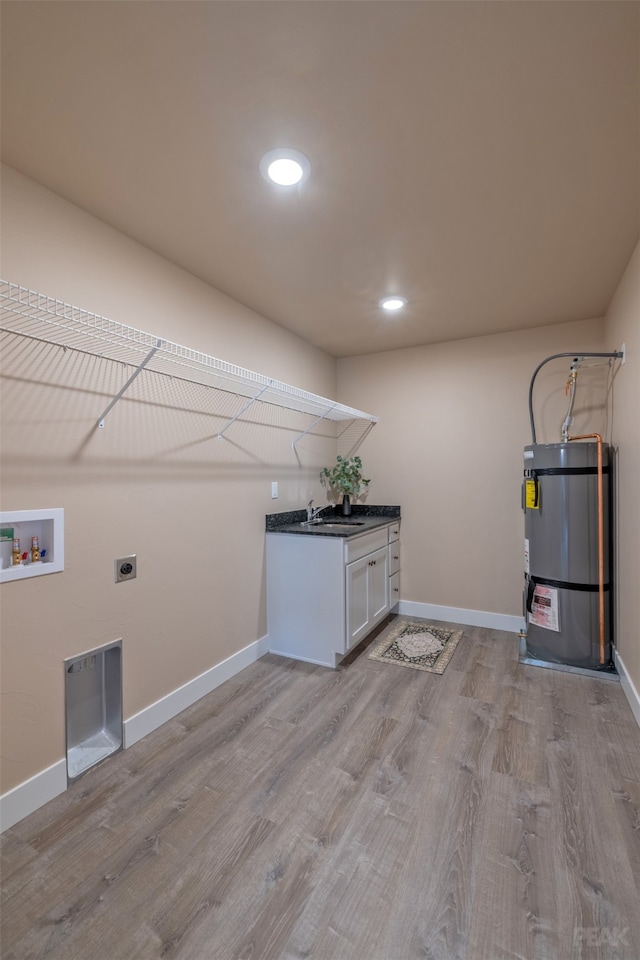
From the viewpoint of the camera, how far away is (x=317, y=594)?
2771 millimetres

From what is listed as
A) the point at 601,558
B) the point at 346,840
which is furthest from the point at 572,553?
the point at 346,840

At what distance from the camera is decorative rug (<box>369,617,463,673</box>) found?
2.81 m

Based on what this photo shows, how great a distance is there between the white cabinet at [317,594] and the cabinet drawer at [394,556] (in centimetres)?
50

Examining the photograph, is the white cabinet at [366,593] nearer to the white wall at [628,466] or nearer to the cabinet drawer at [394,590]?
the cabinet drawer at [394,590]

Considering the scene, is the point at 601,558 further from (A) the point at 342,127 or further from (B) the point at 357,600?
(A) the point at 342,127

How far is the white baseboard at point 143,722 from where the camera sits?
5.02 feet

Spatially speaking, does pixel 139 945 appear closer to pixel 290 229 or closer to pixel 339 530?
pixel 339 530

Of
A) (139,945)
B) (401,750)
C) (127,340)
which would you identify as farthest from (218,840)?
(127,340)

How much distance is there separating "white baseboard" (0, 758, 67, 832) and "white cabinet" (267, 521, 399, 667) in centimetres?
147

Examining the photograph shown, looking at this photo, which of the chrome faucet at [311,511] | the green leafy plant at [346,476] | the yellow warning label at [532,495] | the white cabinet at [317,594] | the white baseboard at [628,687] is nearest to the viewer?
the white baseboard at [628,687]

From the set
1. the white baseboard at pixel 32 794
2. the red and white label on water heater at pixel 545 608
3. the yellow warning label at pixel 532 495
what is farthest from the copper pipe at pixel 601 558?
the white baseboard at pixel 32 794

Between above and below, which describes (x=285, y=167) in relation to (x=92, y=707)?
above

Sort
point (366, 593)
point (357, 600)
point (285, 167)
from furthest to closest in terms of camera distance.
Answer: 1. point (366, 593)
2. point (357, 600)
3. point (285, 167)

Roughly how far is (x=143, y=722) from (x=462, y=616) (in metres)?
2.56
